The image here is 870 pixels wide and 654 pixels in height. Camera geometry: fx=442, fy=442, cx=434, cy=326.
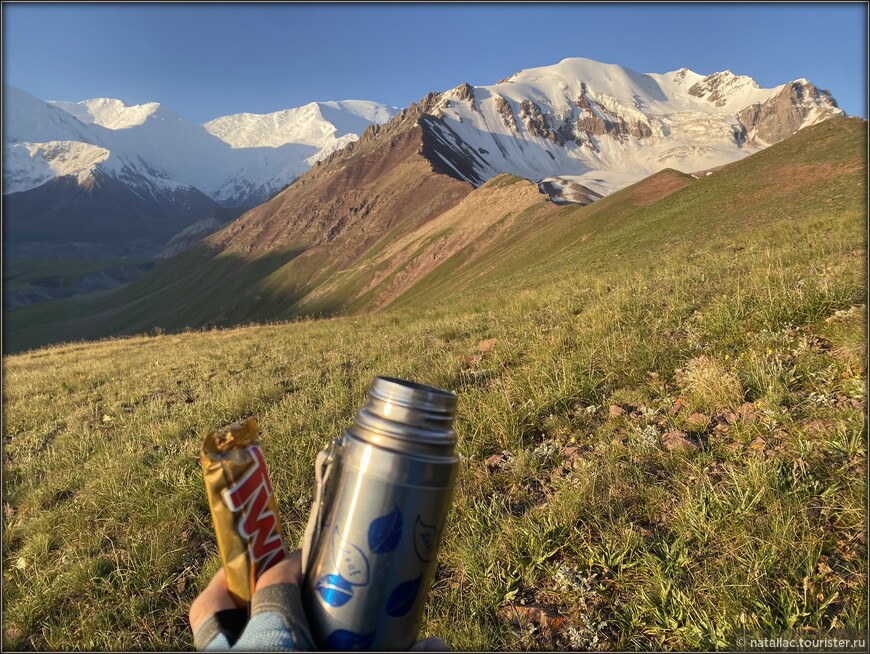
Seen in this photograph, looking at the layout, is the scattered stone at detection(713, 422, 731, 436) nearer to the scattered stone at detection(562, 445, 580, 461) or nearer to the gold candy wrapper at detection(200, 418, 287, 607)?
the scattered stone at detection(562, 445, 580, 461)

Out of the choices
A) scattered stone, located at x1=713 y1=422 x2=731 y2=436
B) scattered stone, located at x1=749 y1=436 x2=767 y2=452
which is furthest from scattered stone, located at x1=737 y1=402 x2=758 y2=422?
scattered stone, located at x1=749 y1=436 x2=767 y2=452

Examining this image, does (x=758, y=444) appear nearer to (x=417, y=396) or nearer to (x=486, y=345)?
(x=417, y=396)

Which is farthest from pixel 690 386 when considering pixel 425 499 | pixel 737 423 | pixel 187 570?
pixel 187 570

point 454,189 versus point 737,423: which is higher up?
point 454,189

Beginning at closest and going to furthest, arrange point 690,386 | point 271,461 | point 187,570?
point 187,570 → point 690,386 → point 271,461

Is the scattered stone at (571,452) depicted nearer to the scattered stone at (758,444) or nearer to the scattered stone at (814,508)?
the scattered stone at (758,444)

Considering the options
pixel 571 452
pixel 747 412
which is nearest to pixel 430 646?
pixel 571 452

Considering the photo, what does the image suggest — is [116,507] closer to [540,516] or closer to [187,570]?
[187,570]
